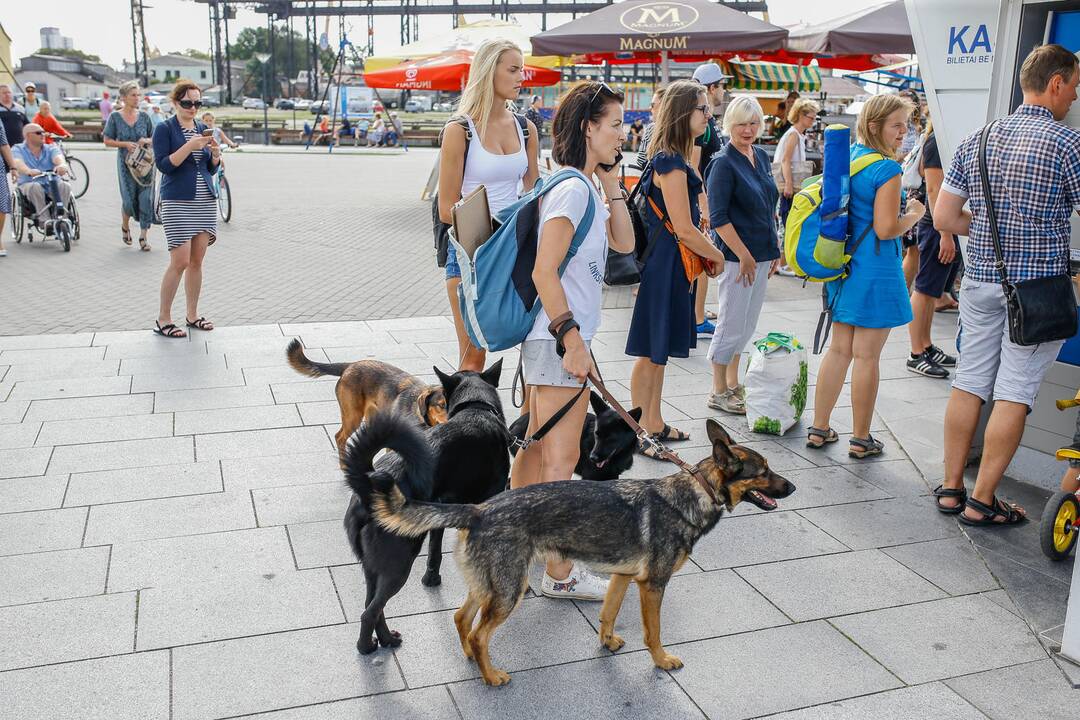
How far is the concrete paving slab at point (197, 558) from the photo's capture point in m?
3.78

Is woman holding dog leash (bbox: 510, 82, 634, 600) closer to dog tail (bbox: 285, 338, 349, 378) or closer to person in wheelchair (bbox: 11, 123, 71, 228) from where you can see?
dog tail (bbox: 285, 338, 349, 378)

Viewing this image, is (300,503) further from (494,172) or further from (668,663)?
(668,663)

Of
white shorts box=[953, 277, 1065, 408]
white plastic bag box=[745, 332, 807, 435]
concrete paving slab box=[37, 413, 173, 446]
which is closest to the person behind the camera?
white shorts box=[953, 277, 1065, 408]

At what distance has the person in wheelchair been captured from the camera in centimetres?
1191

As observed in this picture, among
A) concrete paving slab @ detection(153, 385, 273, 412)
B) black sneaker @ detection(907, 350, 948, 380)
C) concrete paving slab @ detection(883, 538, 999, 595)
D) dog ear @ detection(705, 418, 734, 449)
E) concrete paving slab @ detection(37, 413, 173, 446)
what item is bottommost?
concrete paving slab @ detection(883, 538, 999, 595)

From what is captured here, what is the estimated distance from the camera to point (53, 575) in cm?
376

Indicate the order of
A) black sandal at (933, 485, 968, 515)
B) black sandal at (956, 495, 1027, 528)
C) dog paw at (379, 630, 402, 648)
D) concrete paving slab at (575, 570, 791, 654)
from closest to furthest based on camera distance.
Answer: dog paw at (379, 630, 402, 648) → concrete paving slab at (575, 570, 791, 654) → black sandal at (956, 495, 1027, 528) → black sandal at (933, 485, 968, 515)

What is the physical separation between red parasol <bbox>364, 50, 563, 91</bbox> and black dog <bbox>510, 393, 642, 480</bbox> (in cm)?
1299

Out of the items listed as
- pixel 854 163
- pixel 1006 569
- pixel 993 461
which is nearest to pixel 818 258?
pixel 854 163

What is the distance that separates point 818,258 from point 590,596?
240cm

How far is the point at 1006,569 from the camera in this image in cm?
407

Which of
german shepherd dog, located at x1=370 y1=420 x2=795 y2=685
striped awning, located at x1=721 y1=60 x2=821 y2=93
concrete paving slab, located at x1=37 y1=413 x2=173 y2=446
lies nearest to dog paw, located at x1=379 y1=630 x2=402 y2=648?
german shepherd dog, located at x1=370 y1=420 x2=795 y2=685

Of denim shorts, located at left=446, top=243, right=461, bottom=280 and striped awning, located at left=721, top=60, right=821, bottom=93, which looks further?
striped awning, located at left=721, top=60, right=821, bottom=93

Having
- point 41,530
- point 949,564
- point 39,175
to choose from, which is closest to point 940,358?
point 949,564
